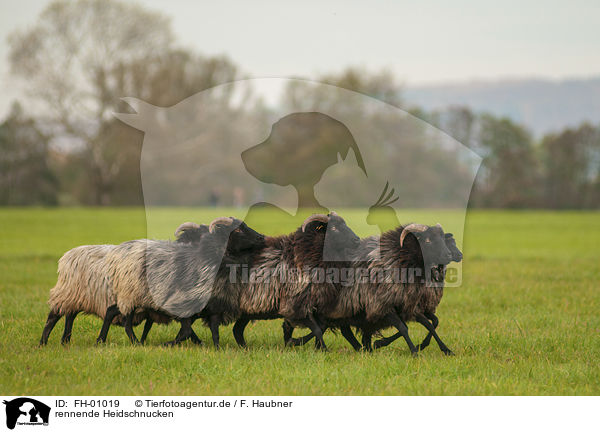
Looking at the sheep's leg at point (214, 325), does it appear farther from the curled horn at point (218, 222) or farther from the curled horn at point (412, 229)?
the curled horn at point (412, 229)

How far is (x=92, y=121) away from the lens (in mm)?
50594

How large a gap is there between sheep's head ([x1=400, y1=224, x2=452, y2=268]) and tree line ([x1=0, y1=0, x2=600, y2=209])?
70.9ft

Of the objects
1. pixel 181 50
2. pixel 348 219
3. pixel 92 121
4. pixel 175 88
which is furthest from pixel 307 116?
pixel 92 121

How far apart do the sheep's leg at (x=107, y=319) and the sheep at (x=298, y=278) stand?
1869 mm

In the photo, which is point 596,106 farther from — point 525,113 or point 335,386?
point 335,386

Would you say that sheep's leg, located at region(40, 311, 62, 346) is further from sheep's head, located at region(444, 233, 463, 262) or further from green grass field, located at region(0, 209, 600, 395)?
sheep's head, located at region(444, 233, 463, 262)

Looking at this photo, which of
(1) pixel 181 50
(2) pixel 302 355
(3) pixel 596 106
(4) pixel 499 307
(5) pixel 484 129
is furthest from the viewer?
(5) pixel 484 129

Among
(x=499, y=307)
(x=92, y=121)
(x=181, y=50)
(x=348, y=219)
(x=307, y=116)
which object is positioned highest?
(x=181, y=50)

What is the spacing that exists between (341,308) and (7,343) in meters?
4.86

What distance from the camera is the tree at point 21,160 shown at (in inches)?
1884

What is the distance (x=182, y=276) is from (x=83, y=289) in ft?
4.95

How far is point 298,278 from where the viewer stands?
8.85 meters

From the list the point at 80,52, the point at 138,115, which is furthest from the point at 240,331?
the point at 80,52
